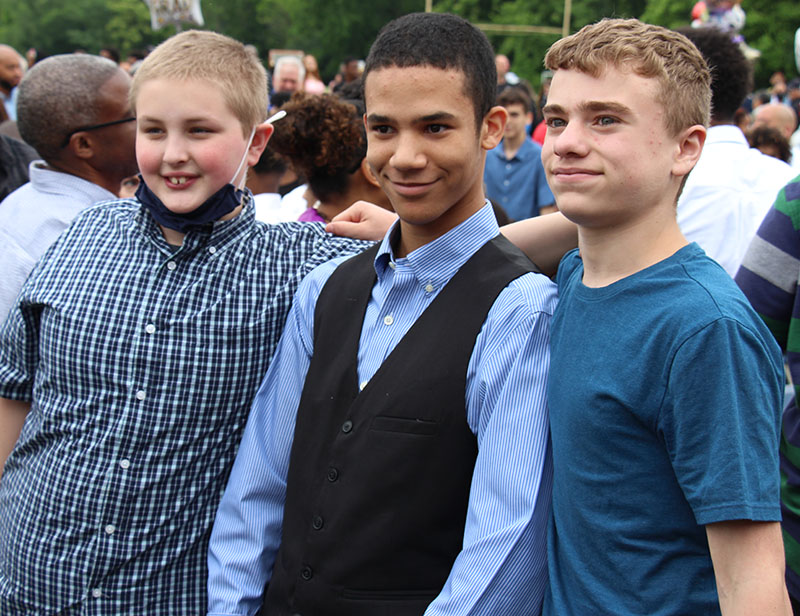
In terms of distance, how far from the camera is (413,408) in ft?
5.65

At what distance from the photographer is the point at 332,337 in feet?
6.38

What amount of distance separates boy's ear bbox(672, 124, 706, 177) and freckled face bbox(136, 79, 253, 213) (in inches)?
47.0

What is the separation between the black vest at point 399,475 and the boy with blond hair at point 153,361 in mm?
383

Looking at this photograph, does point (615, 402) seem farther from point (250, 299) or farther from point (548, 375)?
point (250, 299)

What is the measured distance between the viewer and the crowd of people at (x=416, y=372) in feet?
4.72

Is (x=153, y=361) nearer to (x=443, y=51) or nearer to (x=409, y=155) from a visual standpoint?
(x=409, y=155)

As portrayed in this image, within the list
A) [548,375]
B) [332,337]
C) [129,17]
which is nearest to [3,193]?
[332,337]

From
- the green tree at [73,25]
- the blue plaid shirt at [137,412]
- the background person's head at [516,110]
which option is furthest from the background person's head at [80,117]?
the green tree at [73,25]

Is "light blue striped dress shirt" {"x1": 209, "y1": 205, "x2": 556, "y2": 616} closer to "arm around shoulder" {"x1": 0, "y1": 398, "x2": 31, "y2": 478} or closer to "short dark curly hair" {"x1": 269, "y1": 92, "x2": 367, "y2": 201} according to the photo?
"arm around shoulder" {"x1": 0, "y1": 398, "x2": 31, "y2": 478}

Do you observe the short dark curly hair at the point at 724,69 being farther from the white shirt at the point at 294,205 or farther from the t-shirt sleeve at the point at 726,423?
the t-shirt sleeve at the point at 726,423

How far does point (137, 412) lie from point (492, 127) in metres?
1.17

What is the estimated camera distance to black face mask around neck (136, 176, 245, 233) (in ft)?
7.04

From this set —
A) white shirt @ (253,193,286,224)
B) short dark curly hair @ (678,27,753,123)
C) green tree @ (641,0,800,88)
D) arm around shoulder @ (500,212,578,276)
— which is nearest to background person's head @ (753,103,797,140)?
short dark curly hair @ (678,27,753,123)

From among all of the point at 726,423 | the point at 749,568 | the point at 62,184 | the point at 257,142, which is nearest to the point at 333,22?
the point at 62,184
